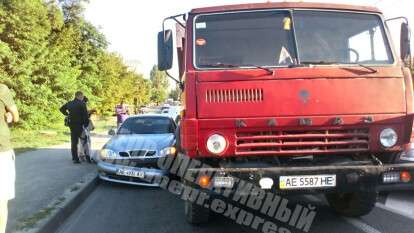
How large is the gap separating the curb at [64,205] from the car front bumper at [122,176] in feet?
0.83

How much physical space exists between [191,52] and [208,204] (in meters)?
1.91

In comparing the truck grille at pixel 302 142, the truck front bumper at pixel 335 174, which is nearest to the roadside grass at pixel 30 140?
the truck grille at pixel 302 142

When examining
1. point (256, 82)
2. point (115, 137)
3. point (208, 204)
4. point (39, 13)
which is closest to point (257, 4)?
point (256, 82)

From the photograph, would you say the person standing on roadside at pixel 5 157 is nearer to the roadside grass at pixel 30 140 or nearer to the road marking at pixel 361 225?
the road marking at pixel 361 225

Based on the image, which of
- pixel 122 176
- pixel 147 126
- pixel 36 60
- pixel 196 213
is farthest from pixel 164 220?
pixel 36 60

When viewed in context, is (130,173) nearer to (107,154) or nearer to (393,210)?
(107,154)

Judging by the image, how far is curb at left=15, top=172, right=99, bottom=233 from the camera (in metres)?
6.45

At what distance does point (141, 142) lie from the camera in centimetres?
1067

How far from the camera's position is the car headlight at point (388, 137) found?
578 cm

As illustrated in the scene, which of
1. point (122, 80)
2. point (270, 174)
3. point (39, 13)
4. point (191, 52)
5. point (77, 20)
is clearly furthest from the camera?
point (122, 80)

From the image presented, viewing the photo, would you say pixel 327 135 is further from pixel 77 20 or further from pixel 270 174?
pixel 77 20

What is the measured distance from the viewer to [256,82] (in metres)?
5.73

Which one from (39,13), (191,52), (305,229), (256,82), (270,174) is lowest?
(305,229)

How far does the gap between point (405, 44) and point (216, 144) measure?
268 centimetres
